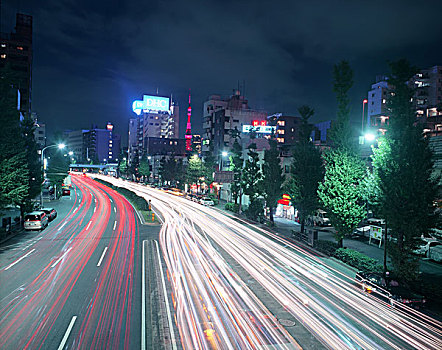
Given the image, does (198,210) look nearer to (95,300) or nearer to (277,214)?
(277,214)

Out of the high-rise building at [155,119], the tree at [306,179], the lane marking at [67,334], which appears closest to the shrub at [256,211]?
the tree at [306,179]

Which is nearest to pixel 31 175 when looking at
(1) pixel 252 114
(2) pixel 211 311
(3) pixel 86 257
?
(3) pixel 86 257

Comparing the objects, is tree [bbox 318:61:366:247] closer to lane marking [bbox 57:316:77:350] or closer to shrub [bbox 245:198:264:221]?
shrub [bbox 245:198:264:221]

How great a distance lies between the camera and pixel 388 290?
15352 millimetres

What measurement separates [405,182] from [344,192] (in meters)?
6.77

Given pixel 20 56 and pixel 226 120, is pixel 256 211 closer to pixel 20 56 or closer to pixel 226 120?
pixel 226 120

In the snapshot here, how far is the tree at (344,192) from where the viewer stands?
24.6 metres

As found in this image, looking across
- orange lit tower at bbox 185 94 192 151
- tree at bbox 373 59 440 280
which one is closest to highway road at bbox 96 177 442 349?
tree at bbox 373 59 440 280

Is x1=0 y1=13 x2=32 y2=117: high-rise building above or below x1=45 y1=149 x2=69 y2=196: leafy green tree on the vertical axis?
above

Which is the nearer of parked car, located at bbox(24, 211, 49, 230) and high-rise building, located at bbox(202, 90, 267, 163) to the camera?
parked car, located at bbox(24, 211, 49, 230)

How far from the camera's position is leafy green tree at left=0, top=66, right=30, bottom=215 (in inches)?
998

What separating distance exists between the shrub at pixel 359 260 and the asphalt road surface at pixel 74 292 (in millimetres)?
13373

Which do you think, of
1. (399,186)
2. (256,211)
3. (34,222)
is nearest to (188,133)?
(256,211)

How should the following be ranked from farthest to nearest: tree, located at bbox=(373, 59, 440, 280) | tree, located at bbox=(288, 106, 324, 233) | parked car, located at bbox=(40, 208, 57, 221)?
parked car, located at bbox=(40, 208, 57, 221), tree, located at bbox=(288, 106, 324, 233), tree, located at bbox=(373, 59, 440, 280)
